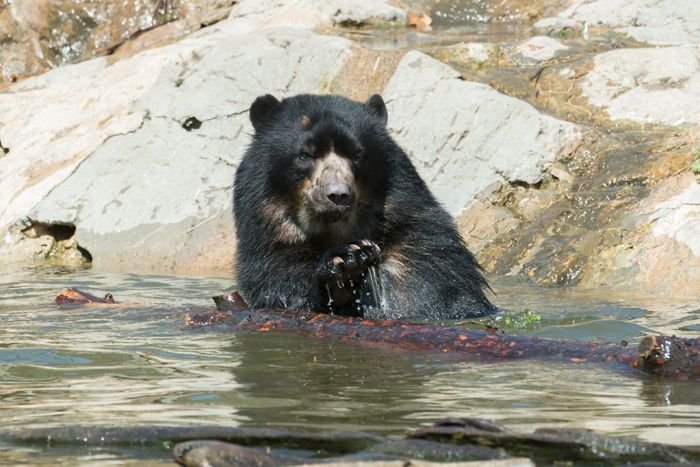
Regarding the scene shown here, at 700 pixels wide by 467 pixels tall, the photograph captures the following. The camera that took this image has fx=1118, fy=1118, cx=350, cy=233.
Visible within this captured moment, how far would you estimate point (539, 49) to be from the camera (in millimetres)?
13172

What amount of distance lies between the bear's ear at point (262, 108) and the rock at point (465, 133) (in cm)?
378

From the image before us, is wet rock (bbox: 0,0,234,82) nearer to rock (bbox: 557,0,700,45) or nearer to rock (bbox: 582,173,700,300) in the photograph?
rock (bbox: 557,0,700,45)

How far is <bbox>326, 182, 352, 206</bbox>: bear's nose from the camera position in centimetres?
677

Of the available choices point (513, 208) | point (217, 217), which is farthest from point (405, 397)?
point (217, 217)

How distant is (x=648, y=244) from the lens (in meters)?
9.22

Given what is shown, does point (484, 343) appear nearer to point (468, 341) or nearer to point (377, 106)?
point (468, 341)

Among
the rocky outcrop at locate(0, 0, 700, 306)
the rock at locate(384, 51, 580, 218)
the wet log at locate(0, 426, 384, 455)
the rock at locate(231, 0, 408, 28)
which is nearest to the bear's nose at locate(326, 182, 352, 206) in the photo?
the rocky outcrop at locate(0, 0, 700, 306)

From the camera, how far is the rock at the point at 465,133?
1101 cm

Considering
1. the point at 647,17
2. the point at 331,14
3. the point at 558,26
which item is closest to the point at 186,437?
the point at 331,14

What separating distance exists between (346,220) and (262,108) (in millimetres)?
997

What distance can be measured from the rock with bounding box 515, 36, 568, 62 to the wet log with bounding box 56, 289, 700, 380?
296 inches

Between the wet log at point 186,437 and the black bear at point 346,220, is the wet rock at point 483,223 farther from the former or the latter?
the wet log at point 186,437

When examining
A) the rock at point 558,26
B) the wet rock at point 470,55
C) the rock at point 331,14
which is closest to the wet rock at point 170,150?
the wet rock at point 470,55

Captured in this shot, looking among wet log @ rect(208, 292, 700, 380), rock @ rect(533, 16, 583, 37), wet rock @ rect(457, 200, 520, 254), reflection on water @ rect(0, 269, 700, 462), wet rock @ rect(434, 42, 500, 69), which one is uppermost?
rock @ rect(533, 16, 583, 37)
